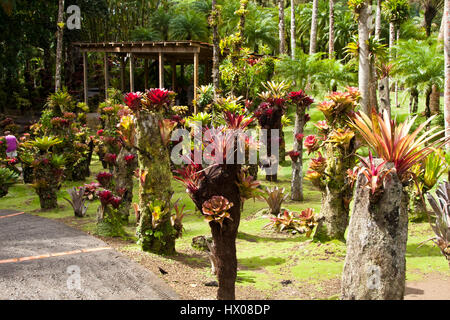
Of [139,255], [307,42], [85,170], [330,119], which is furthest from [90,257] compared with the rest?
[307,42]

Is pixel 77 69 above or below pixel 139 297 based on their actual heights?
above

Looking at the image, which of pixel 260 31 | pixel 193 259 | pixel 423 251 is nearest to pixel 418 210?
pixel 423 251

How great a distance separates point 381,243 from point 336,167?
2652 millimetres

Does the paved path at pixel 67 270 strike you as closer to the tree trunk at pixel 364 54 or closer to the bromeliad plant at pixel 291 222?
the bromeliad plant at pixel 291 222

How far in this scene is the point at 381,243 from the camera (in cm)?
328

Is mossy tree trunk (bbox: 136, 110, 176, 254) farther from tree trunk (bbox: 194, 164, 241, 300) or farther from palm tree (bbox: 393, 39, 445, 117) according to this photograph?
palm tree (bbox: 393, 39, 445, 117)

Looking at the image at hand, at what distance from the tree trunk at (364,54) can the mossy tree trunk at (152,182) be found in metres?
6.64

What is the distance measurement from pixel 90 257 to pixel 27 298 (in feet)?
3.68

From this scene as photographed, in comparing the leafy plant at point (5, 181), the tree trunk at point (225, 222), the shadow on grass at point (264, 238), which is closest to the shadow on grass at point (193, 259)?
the shadow on grass at point (264, 238)

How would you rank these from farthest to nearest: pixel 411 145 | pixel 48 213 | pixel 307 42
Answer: pixel 307 42 < pixel 48 213 < pixel 411 145

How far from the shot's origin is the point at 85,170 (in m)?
11.3

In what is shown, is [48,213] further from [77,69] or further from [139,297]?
[77,69]

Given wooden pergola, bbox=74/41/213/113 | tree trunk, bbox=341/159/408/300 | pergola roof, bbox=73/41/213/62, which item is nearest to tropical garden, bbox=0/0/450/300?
tree trunk, bbox=341/159/408/300

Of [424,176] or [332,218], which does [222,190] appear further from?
[424,176]
